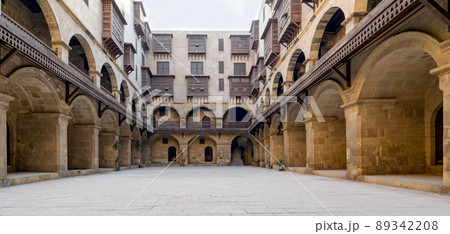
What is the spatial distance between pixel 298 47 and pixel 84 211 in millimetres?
15310

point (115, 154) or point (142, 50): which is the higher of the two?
point (142, 50)

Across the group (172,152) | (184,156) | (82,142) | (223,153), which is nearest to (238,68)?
(223,153)

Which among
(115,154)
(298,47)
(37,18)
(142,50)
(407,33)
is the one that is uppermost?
(142,50)

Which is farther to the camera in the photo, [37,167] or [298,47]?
[298,47]

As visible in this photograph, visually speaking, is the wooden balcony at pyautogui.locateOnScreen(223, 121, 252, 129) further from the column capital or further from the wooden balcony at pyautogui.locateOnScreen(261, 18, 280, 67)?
the column capital

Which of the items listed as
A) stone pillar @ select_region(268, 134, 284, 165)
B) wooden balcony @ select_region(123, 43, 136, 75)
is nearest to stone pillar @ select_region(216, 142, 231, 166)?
stone pillar @ select_region(268, 134, 284, 165)

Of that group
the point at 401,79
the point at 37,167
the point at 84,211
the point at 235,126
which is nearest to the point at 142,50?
the point at 235,126

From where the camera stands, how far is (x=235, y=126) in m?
36.3

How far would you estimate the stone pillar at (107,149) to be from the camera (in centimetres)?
2095

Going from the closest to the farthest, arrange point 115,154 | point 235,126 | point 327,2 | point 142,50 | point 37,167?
point 37,167 → point 327,2 → point 115,154 → point 142,50 → point 235,126

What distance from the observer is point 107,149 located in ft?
68.8

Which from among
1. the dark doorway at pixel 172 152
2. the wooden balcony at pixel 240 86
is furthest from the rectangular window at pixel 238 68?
the dark doorway at pixel 172 152

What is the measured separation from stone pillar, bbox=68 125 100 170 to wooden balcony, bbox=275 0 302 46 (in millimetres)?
11626
